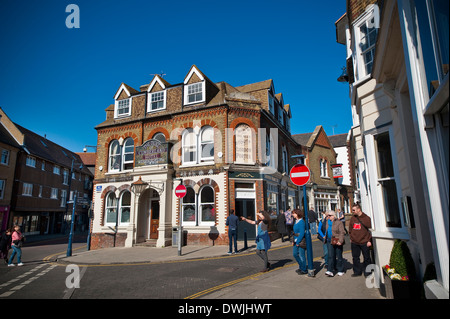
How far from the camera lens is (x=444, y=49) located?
91.2 inches

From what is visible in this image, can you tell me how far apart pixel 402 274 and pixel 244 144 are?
12157mm

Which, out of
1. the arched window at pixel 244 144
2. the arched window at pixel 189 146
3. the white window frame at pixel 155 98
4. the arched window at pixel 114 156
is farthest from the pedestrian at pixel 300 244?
the arched window at pixel 114 156

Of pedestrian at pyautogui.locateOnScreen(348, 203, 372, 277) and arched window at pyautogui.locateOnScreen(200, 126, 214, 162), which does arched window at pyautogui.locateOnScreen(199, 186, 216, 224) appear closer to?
arched window at pyautogui.locateOnScreen(200, 126, 214, 162)

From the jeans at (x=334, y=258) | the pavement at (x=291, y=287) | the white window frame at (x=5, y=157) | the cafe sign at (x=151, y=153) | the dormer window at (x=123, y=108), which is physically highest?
the dormer window at (x=123, y=108)

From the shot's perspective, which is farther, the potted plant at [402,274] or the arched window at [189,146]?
the arched window at [189,146]

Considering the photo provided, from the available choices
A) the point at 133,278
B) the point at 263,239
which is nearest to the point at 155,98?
the point at 133,278

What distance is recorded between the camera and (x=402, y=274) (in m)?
4.07

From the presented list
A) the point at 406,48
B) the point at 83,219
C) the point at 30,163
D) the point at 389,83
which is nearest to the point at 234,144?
the point at 389,83

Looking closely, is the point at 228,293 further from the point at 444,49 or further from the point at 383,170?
the point at 444,49

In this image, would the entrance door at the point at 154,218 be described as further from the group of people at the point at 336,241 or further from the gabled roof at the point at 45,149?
the gabled roof at the point at 45,149

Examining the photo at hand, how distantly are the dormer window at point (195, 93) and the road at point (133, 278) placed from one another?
34.0 ft

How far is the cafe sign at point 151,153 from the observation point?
643 inches

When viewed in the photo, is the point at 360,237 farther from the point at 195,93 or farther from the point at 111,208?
the point at 111,208
